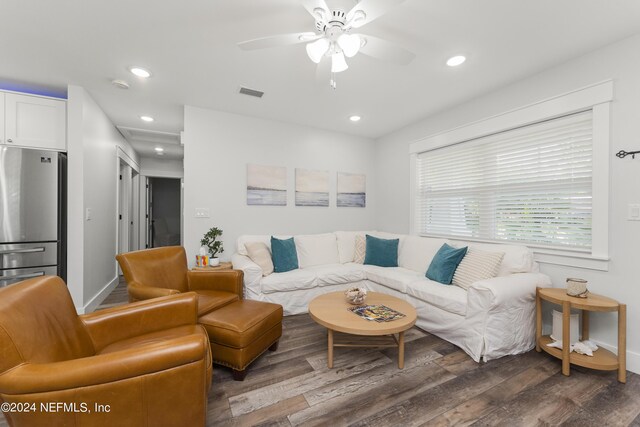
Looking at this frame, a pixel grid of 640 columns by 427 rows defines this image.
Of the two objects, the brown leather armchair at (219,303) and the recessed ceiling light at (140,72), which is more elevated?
the recessed ceiling light at (140,72)

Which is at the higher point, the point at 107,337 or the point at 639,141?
the point at 639,141

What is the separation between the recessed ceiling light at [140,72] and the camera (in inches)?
96.0

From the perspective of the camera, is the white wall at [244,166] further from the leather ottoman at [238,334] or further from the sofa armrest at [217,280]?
the leather ottoman at [238,334]

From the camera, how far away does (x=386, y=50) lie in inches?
67.5

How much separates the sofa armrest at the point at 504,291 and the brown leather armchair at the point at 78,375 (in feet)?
6.68

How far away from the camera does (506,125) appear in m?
2.74

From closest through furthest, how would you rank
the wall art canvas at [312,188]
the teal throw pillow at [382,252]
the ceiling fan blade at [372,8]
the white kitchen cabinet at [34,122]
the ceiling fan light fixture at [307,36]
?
1. the ceiling fan blade at [372,8]
2. the ceiling fan light fixture at [307,36]
3. the white kitchen cabinet at [34,122]
4. the teal throw pillow at [382,252]
5. the wall art canvas at [312,188]

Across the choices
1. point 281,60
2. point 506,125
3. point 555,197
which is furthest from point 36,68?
point 555,197

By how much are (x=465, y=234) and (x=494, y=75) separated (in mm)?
1739

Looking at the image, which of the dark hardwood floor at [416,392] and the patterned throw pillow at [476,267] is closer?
the dark hardwood floor at [416,392]

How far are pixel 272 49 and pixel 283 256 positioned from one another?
2.15 metres

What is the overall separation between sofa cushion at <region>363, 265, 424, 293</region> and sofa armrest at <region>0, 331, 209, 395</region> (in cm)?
227

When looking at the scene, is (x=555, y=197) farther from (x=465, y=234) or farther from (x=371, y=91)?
(x=371, y=91)

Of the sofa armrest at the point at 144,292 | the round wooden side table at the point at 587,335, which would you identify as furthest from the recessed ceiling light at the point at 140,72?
the round wooden side table at the point at 587,335
